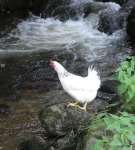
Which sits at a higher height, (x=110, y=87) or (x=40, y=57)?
(x=40, y=57)

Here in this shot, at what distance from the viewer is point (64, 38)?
9422 mm

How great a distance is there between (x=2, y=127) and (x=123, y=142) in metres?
3.31

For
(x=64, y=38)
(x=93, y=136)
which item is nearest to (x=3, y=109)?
(x=93, y=136)

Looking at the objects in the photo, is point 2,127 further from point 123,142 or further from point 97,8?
point 97,8

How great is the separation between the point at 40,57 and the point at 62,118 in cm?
448

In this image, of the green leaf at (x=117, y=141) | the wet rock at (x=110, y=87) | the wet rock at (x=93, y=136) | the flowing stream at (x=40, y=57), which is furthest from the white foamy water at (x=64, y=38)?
the green leaf at (x=117, y=141)

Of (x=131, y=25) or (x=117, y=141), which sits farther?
(x=131, y=25)

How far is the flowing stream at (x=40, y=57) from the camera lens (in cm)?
479

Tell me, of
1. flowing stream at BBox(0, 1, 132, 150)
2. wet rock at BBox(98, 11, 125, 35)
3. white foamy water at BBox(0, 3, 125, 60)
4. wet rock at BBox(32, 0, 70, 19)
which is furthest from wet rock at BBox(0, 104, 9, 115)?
wet rock at BBox(32, 0, 70, 19)

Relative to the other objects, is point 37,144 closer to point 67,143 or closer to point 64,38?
point 67,143

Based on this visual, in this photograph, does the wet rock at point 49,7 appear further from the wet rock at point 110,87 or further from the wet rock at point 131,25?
the wet rock at point 110,87

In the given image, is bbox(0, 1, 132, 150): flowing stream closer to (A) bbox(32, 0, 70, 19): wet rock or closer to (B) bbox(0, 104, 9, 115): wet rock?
(B) bbox(0, 104, 9, 115): wet rock

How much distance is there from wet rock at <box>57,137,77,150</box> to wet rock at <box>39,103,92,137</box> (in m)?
0.19

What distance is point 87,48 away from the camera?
27.5 ft
